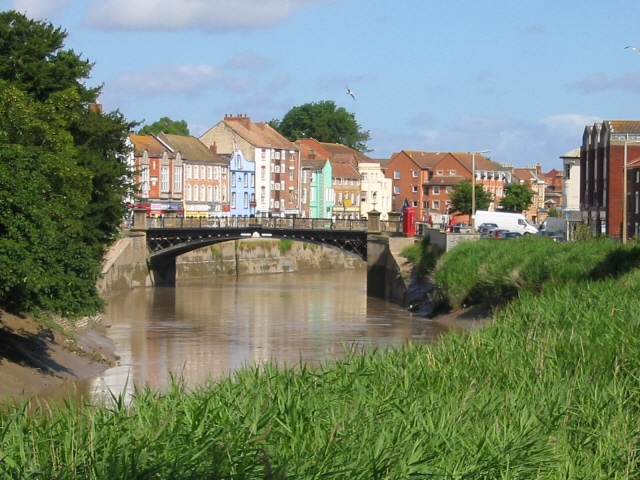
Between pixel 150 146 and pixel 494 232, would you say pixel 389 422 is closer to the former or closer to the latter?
pixel 494 232

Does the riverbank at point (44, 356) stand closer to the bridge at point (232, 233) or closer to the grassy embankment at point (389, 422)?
the grassy embankment at point (389, 422)

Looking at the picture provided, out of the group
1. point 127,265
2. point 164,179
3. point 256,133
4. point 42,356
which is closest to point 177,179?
point 164,179

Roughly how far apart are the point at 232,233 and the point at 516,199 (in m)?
58.3

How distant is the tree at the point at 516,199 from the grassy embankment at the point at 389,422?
376ft

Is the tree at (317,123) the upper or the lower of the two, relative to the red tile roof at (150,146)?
upper

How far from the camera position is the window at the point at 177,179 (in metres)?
112

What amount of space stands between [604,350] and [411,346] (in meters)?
3.27

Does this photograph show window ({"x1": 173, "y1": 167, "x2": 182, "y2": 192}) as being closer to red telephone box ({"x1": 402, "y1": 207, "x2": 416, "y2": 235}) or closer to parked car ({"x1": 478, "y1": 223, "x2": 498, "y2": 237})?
parked car ({"x1": 478, "y1": 223, "x2": 498, "y2": 237})

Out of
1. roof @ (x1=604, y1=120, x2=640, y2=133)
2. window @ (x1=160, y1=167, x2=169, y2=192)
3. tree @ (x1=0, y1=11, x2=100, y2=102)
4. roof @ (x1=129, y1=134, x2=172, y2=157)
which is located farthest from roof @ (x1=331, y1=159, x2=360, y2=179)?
tree @ (x1=0, y1=11, x2=100, y2=102)

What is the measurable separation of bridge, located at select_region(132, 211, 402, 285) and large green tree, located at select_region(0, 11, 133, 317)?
2385cm

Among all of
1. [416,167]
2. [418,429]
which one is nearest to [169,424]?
[418,429]

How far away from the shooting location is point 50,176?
38.1 metres

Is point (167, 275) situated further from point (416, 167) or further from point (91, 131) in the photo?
point (416, 167)

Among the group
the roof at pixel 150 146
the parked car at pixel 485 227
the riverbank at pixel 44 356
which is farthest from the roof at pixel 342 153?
the riverbank at pixel 44 356
